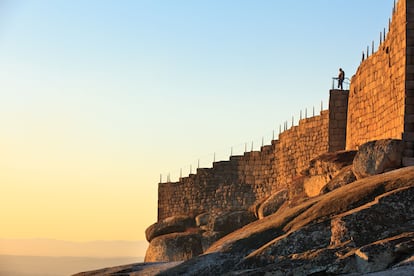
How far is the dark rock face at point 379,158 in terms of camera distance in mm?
20688

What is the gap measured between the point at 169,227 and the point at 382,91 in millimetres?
12194

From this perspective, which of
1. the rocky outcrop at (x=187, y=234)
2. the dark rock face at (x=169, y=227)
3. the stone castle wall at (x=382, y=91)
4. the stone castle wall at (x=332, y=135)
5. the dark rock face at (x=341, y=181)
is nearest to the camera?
the dark rock face at (x=341, y=181)

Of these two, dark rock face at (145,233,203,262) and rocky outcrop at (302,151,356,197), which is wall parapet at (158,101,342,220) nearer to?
dark rock face at (145,233,203,262)

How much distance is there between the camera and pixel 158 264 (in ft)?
57.1

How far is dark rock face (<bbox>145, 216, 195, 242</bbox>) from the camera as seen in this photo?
33.4 m

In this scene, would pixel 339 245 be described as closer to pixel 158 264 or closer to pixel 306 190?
pixel 158 264

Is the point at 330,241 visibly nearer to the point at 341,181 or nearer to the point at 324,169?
the point at 341,181

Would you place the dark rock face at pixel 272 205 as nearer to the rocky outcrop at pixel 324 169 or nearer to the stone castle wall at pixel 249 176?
the rocky outcrop at pixel 324 169

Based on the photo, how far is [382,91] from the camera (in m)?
24.0

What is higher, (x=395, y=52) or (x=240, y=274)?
(x=395, y=52)

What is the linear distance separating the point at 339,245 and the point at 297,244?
1.02 metres

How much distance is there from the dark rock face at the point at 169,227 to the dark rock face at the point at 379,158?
13.3 meters

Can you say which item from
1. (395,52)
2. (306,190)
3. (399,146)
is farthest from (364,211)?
(306,190)

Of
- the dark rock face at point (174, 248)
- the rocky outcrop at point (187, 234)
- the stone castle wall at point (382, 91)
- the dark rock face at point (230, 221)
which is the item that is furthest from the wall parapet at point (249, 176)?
the stone castle wall at point (382, 91)
